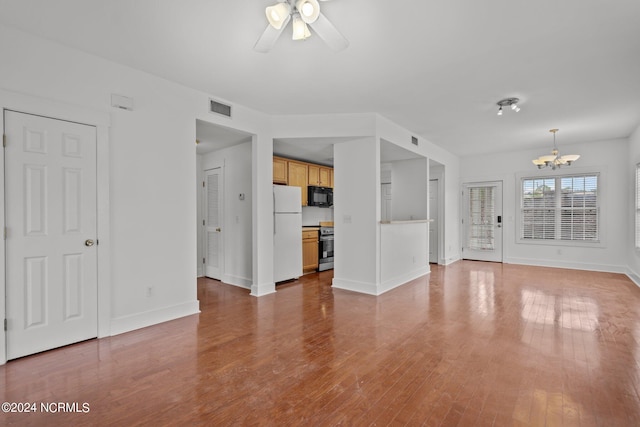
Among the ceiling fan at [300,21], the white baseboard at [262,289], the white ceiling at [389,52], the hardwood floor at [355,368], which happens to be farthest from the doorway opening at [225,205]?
the ceiling fan at [300,21]

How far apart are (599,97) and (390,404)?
4.67 m

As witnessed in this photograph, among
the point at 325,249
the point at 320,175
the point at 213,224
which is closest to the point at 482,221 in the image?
the point at 325,249

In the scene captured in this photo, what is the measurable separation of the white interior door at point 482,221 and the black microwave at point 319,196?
3757 mm

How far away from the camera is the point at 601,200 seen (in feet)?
21.2

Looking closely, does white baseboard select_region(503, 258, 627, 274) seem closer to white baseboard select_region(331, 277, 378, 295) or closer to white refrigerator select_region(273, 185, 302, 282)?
white baseboard select_region(331, 277, 378, 295)

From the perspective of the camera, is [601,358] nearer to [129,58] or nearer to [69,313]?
[69,313]

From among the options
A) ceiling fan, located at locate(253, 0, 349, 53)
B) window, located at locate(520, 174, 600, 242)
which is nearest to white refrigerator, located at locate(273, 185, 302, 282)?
ceiling fan, located at locate(253, 0, 349, 53)

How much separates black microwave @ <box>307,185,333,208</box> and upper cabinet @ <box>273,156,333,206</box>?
0.09 m

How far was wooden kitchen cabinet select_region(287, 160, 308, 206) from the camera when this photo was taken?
6098mm

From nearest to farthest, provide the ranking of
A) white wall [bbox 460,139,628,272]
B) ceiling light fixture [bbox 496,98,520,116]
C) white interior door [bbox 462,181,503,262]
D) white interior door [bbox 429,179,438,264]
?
ceiling light fixture [bbox 496,98,520,116], white wall [bbox 460,139,628,272], white interior door [bbox 429,179,438,264], white interior door [bbox 462,181,503,262]

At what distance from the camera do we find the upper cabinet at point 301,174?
586cm

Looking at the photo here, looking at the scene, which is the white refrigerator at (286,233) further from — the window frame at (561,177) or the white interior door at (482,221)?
the window frame at (561,177)

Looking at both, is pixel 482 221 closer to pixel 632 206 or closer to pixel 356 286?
pixel 632 206

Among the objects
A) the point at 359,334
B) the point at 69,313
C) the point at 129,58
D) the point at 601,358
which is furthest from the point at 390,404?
the point at 129,58
